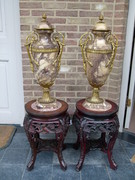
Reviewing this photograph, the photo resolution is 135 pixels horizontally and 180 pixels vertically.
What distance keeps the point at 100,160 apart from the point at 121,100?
736mm

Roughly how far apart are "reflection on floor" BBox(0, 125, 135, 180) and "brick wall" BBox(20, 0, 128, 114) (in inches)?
24.8

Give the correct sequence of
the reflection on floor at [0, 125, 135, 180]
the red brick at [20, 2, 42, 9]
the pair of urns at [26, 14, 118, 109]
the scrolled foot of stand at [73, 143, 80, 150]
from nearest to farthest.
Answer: the pair of urns at [26, 14, 118, 109] → the reflection on floor at [0, 125, 135, 180] → the red brick at [20, 2, 42, 9] → the scrolled foot of stand at [73, 143, 80, 150]

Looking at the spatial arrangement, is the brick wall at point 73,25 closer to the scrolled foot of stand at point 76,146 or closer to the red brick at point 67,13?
the red brick at point 67,13

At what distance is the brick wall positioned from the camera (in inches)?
82.7

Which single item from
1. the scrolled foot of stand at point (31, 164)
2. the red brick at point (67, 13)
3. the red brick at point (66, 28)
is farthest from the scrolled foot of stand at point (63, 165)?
the red brick at point (67, 13)

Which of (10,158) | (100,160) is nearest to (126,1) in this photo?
(100,160)

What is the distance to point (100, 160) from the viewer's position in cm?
214

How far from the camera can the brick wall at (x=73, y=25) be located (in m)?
2.10

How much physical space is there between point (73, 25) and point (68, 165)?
56.6 inches

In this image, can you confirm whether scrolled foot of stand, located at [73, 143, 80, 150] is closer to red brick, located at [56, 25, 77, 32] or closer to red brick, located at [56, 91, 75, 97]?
red brick, located at [56, 91, 75, 97]

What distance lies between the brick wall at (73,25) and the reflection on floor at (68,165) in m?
0.63

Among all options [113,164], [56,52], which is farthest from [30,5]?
[113,164]

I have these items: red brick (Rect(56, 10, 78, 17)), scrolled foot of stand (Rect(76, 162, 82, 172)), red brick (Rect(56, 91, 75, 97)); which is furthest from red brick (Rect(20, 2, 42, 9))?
scrolled foot of stand (Rect(76, 162, 82, 172))

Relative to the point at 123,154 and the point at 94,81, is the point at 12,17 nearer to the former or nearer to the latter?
the point at 94,81
